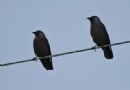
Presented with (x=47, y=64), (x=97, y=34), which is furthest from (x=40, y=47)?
(x=97, y=34)

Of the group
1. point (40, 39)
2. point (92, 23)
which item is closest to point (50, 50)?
point (40, 39)

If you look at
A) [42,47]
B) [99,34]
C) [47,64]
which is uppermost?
[99,34]

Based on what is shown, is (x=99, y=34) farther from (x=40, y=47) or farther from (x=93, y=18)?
(x=40, y=47)

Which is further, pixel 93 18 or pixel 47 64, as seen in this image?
pixel 93 18

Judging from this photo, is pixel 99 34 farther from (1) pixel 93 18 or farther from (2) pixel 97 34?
(1) pixel 93 18

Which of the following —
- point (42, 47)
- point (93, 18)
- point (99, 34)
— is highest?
point (93, 18)

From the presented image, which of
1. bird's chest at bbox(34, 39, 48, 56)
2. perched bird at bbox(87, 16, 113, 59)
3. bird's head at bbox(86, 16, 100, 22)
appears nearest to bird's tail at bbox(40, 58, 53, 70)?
bird's chest at bbox(34, 39, 48, 56)

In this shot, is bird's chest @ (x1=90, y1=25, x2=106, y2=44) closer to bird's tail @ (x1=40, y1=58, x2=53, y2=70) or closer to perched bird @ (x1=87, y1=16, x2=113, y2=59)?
perched bird @ (x1=87, y1=16, x2=113, y2=59)

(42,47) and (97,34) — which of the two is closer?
(97,34)

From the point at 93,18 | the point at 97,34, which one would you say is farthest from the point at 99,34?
the point at 93,18

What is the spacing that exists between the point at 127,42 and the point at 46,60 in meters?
4.39

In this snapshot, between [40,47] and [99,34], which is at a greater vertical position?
[99,34]

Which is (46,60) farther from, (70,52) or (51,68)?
(70,52)

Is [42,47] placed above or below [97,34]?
below
